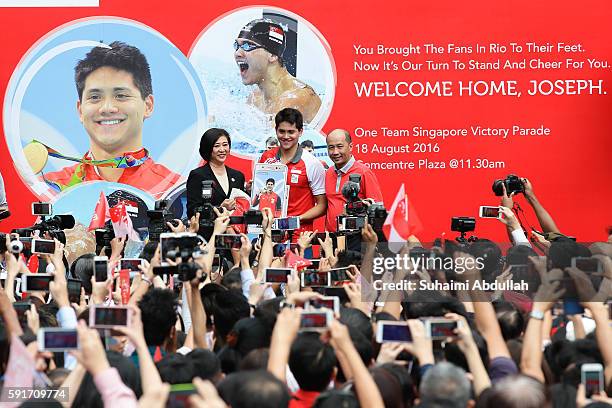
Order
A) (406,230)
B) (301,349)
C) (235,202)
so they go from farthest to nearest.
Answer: (235,202) < (406,230) < (301,349)

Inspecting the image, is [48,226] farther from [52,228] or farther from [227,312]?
[227,312]

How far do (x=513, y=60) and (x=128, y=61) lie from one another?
349cm

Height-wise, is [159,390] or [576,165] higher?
[576,165]

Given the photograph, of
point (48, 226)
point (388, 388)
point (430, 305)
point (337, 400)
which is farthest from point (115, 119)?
point (337, 400)

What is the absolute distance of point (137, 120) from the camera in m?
9.68

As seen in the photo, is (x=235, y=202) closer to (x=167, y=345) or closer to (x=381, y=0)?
(x=381, y=0)

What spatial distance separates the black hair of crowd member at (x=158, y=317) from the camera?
14.1ft

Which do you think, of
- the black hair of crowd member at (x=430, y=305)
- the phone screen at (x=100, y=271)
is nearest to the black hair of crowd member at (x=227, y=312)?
the phone screen at (x=100, y=271)

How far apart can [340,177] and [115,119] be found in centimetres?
262

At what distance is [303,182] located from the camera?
821 centimetres

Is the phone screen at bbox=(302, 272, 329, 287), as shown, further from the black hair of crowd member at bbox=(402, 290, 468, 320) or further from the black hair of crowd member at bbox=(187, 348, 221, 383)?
the black hair of crowd member at bbox=(187, 348, 221, 383)

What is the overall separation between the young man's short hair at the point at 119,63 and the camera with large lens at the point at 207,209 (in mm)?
2477

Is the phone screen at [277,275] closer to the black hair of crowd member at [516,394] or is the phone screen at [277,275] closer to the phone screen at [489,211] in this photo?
the phone screen at [489,211]

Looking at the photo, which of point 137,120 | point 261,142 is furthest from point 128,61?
point 261,142
